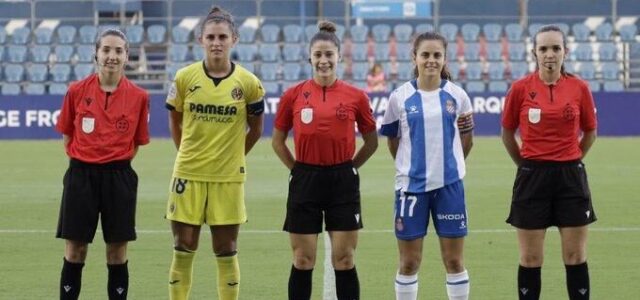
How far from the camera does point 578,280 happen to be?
8539 mm

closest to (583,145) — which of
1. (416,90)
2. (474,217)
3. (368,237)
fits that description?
(416,90)

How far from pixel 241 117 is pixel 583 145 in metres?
2.27

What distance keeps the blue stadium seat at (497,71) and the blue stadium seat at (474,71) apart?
313 millimetres

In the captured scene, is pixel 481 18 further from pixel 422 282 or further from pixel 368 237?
pixel 422 282

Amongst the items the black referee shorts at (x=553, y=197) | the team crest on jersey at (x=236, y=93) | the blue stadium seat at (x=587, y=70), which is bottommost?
the black referee shorts at (x=553, y=197)

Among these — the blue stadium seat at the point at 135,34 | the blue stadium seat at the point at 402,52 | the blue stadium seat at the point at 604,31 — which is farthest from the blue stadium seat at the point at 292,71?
the blue stadium seat at the point at 604,31

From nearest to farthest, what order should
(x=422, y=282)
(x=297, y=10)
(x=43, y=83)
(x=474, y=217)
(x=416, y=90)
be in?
1. (x=416, y=90)
2. (x=422, y=282)
3. (x=474, y=217)
4. (x=43, y=83)
5. (x=297, y=10)

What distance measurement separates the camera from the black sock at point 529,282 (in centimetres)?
859

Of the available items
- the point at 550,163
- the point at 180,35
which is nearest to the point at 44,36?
the point at 180,35

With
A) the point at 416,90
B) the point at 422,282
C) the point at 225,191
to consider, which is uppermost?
the point at 416,90

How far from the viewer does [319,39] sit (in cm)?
852

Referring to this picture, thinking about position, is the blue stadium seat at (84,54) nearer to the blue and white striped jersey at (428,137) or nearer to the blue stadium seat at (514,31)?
the blue stadium seat at (514,31)

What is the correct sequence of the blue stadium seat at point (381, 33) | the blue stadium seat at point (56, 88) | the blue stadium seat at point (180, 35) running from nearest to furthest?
the blue stadium seat at point (56, 88) → the blue stadium seat at point (180, 35) → the blue stadium seat at point (381, 33)

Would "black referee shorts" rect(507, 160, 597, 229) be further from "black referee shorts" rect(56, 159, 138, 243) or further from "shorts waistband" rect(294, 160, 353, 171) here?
"black referee shorts" rect(56, 159, 138, 243)
